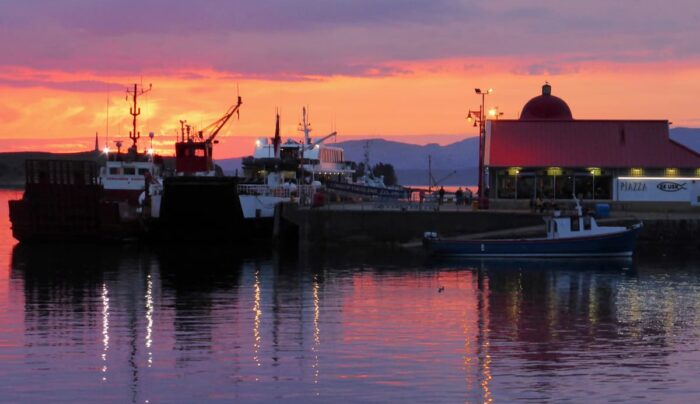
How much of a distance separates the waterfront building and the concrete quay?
12.6 ft

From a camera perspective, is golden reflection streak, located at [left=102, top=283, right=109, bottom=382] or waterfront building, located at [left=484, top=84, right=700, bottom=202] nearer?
golden reflection streak, located at [left=102, top=283, right=109, bottom=382]

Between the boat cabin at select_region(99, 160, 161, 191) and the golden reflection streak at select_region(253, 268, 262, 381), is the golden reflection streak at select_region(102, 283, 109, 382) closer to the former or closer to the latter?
the golden reflection streak at select_region(253, 268, 262, 381)

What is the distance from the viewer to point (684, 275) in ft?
145

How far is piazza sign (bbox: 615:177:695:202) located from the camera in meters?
61.9

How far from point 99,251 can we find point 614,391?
120 ft

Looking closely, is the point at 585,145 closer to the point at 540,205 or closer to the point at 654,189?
the point at 654,189

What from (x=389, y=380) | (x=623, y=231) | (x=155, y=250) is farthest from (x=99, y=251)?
(x=389, y=380)

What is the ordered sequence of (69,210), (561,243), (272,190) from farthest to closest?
(272,190) → (69,210) → (561,243)

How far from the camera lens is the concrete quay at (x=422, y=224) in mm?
55500

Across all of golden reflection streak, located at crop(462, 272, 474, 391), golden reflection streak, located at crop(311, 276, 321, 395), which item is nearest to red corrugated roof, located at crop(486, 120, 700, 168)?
golden reflection streak, located at crop(311, 276, 321, 395)

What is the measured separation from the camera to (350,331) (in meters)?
30.0

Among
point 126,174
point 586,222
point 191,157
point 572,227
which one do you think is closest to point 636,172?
point 586,222

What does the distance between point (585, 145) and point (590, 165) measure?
2469 millimetres

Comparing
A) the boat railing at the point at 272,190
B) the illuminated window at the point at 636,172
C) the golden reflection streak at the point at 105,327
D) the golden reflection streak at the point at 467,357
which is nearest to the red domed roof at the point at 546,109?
the illuminated window at the point at 636,172
